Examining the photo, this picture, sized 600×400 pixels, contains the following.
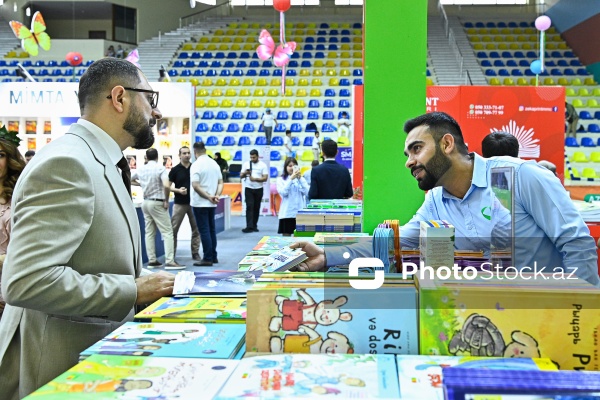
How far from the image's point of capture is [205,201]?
8203 millimetres

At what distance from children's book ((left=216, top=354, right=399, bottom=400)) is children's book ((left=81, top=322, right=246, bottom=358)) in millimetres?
163

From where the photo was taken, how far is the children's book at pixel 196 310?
1.74 meters

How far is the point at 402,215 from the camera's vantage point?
364 centimetres

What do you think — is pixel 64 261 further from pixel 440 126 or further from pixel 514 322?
pixel 440 126

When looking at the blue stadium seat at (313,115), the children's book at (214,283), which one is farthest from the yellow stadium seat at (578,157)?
the children's book at (214,283)

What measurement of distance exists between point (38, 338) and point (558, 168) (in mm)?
6062

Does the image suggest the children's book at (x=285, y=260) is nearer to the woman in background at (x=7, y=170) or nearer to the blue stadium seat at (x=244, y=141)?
the woman in background at (x=7, y=170)

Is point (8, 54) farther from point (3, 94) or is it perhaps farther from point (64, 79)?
point (3, 94)

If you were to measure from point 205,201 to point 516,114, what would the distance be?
3.86 metres

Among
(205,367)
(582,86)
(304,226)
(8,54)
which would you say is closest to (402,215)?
(304,226)

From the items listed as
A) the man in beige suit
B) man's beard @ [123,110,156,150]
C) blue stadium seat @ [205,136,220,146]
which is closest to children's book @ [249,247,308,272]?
the man in beige suit

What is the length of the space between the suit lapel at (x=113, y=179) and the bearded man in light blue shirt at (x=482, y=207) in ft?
2.20

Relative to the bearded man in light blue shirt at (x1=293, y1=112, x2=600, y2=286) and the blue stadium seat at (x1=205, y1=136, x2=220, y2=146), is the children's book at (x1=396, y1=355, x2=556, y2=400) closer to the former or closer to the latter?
the bearded man in light blue shirt at (x1=293, y1=112, x2=600, y2=286)

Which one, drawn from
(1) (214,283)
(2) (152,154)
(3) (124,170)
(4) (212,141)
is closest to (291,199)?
(2) (152,154)
